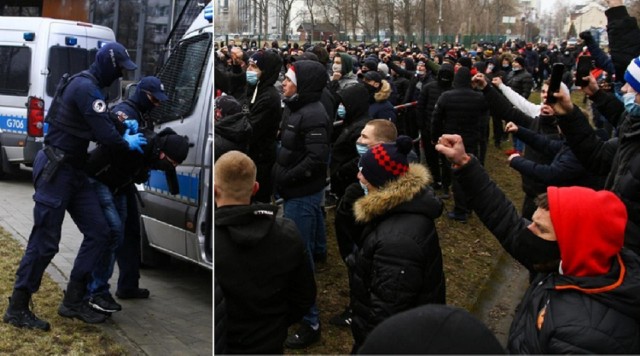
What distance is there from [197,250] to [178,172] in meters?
0.56

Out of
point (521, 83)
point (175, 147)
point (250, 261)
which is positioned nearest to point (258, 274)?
point (250, 261)

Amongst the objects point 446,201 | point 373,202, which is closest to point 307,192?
point 373,202

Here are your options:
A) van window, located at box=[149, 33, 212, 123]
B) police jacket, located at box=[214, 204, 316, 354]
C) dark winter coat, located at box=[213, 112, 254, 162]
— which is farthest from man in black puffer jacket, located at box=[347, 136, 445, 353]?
van window, located at box=[149, 33, 212, 123]

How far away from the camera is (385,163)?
363cm

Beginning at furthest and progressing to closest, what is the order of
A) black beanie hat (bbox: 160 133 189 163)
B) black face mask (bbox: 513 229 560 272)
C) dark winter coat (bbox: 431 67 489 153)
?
dark winter coat (bbox: 431 67 489 153)
black beanie hat (bbox: 160 133 189 163)
black face mask (bbox: 513 229 560 272)

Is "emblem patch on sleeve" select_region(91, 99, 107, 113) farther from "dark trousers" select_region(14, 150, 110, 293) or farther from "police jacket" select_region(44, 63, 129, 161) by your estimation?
"dark trousers" select_region(14, 150, 110, 293)

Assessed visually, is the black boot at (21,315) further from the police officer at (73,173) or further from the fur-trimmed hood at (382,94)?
the fur-trimmed hood at (382,94)

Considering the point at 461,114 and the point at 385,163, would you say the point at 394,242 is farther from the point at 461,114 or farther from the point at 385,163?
the point at 461,114

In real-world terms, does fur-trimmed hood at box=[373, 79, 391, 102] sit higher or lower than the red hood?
higher

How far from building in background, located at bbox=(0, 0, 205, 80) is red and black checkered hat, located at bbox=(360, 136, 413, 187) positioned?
132 centimetres

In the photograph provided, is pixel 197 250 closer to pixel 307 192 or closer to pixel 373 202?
pixel 307 192

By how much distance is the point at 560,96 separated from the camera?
419 centimetres

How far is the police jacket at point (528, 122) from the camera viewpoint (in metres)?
5.60

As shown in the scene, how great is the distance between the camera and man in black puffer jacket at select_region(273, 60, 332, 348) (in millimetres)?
5109
